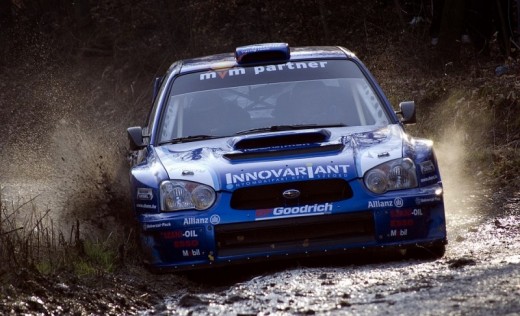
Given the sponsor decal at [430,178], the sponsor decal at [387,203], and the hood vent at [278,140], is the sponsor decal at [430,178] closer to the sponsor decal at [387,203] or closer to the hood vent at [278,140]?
the sponsor decal at [387,203]

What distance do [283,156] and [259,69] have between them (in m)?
1.66

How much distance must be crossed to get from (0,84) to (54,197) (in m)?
14.3

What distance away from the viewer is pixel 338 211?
731cm

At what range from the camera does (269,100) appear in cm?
878

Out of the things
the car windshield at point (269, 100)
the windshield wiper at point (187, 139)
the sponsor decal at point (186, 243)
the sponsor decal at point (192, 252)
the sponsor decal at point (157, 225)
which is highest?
the car windshield at point (269, 100)

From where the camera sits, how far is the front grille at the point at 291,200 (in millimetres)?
7371

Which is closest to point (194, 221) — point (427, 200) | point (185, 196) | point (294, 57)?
point (185, 196)

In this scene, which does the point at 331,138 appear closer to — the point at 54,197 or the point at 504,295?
the point at 504,295

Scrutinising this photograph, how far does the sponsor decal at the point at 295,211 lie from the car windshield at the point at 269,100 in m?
1.19

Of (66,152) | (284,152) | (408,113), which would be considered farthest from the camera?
(66,152)

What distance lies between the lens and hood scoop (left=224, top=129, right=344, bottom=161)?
7668mm

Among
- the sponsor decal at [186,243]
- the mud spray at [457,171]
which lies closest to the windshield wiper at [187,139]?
the sponsor decal at [186,243]

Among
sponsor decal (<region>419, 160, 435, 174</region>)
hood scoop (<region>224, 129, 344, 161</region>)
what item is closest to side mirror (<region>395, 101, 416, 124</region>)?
hood scoop (<region>224, 129, 344, 161</region>)

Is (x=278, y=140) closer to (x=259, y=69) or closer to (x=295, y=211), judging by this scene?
(x=295, y=211)
